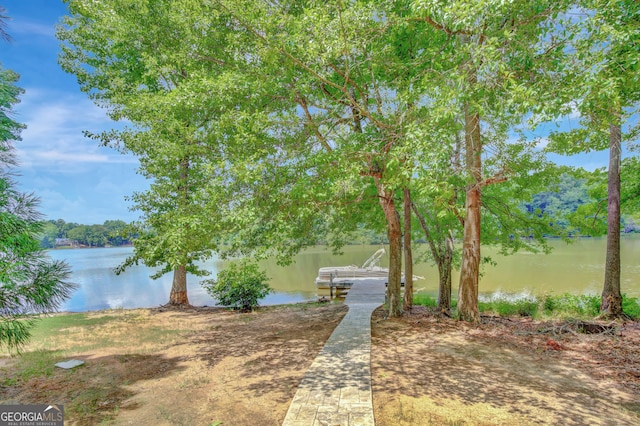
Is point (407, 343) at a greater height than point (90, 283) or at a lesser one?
greater

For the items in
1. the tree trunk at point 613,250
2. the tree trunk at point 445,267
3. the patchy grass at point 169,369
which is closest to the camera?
the patchy grass at point 169,369

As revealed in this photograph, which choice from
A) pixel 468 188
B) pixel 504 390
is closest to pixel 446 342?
pixel 504 390

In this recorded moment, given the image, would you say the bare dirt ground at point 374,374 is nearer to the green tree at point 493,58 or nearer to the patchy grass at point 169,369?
the patchy grass at point 169,369

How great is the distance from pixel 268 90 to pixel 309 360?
5.26m

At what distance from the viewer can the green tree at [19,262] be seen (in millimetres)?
3641

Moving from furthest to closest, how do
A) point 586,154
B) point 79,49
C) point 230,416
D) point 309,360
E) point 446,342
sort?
point 79,49
point 586,154
point 446,342
point 309,360
point 230,416

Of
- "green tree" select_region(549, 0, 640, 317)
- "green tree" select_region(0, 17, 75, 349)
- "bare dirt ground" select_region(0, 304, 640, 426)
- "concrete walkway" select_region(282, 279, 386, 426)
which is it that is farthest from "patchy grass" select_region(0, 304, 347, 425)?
"green tree" select_region(549, 0, 640, 317)

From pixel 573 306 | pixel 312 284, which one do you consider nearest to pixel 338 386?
pixel 573 306

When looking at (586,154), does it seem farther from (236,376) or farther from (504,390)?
(236,376)

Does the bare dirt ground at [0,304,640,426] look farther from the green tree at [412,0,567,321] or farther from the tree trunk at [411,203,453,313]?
the green tree at [412,0,567,321]

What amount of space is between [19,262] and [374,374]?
4.44m

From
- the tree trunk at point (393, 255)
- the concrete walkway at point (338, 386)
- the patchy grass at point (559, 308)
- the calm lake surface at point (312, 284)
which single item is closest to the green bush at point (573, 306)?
the patchy grass at point (559, 308)

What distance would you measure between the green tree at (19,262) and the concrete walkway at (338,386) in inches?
119

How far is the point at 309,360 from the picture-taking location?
553 centimetres
